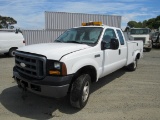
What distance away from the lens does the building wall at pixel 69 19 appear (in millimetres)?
20906

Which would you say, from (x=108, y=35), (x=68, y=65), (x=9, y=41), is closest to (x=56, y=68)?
(x=68, y=65)

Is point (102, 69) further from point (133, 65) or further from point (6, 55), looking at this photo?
point (6, 55)

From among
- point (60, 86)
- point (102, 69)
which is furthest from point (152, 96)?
point (60, 86)

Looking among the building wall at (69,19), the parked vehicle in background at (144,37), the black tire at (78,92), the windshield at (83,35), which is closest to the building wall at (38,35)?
the building wall at (69,19)

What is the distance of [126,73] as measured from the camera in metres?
8.25

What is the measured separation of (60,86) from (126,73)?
4847 mm

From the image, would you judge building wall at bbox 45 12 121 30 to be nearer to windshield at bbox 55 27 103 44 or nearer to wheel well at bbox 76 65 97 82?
windshield at bbox 55 27 103 44

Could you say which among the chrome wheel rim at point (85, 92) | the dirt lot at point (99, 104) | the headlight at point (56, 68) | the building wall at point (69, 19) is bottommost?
the dirt lot at point (99, 104)

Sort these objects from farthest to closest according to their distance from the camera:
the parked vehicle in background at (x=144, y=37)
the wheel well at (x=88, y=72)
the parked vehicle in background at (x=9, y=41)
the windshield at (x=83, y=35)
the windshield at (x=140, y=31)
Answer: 1. the windshield at (x=140, y=31)
2. the parked vehicle in background at (x=144, y=37)
3. the parked vehicle in background at (x=9, y=41)
4. the windshield at (x=83, y=35)
5. the wheel well at (x=88, y=72)

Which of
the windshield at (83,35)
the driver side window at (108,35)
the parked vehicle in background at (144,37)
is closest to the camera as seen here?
the windshield at (83,35)

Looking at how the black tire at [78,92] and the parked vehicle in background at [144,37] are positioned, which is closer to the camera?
the black tire at [78,92]

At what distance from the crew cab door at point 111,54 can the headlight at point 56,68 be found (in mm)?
1641

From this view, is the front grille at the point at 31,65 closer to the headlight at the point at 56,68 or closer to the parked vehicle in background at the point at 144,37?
the headlight at the point at 56,68

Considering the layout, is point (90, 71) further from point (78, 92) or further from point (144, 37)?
point (144, 37)
